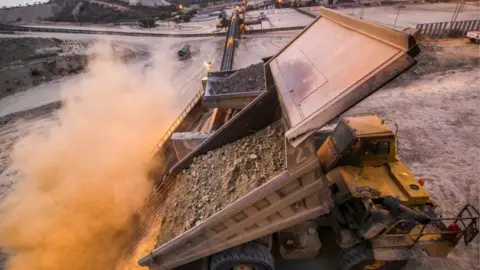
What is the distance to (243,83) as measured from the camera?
9016mm

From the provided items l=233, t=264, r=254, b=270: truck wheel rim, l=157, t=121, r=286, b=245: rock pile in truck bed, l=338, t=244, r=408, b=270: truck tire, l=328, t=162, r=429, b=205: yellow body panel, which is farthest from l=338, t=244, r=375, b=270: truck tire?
l=157, t=121, r=286, b=245: rock pile in truck bed

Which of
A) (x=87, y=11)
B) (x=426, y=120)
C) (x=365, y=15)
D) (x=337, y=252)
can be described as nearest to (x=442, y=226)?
(x=337, y=252)

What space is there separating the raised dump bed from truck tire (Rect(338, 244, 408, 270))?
539cm

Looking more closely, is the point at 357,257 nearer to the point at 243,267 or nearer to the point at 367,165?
the point at 367,165

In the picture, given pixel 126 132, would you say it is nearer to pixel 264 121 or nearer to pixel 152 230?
pixel 152 230

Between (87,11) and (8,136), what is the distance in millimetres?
41987

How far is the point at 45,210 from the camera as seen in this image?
6.00 meters

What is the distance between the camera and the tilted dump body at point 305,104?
7.32ft

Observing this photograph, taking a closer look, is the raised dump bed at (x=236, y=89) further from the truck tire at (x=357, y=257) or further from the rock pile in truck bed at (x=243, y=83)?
the truck tire at (x=357, y=257)

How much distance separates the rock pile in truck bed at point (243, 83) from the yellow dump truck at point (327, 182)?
13.7ft

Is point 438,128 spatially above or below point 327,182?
below

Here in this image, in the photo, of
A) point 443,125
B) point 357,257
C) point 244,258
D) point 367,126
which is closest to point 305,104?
point 244,258

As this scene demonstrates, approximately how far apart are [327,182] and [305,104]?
1.03m

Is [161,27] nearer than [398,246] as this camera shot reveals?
No
